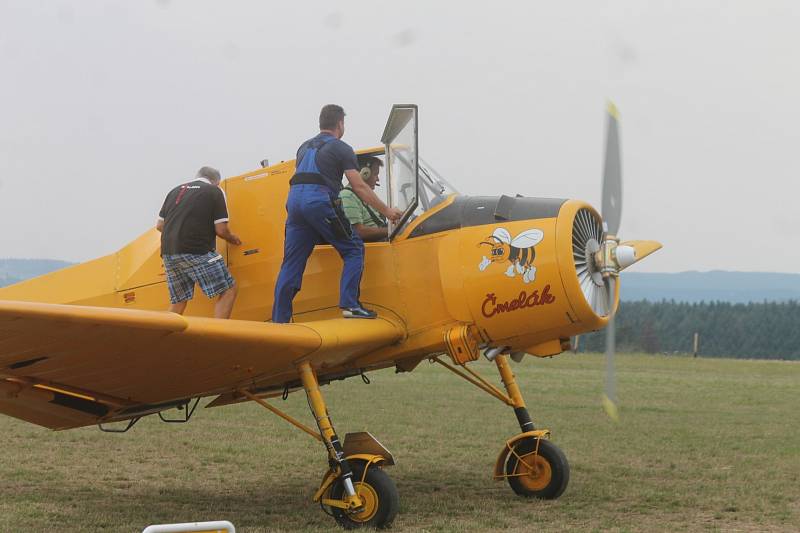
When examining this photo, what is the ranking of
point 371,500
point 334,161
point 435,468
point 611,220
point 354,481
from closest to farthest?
point 371,500 → point 354,481 → point 334,161 → point 611,220 → point 435,468

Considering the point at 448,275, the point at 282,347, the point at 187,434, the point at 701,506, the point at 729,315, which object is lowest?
the point at 729,315

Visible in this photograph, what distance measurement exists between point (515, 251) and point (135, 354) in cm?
300

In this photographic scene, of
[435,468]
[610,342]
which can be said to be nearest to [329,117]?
[610,342]

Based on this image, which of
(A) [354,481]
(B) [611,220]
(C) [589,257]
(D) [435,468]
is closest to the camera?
(A) [354,481]

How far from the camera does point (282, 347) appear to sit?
7.35m

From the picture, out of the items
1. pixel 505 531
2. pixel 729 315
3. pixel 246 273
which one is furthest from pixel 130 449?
pixel 729 315

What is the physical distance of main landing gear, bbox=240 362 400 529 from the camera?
24.6ft

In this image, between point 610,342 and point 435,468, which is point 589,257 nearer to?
point 610,342

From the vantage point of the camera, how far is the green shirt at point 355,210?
8.71 m

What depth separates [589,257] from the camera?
26.5 feet

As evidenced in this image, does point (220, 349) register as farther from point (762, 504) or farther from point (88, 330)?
point (762, 504)

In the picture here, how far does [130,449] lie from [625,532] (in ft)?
22.1

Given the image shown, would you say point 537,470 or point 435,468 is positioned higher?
point 537,470

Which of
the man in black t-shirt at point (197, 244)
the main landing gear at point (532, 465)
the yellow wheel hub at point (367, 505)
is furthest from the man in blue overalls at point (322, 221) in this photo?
the yellow wheel hub at point (367, 505)
